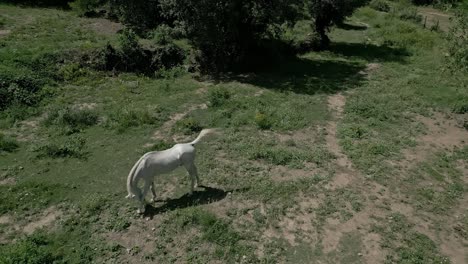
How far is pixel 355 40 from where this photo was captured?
2770 cm

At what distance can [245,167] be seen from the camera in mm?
12164

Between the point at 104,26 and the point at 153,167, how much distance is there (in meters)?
19.4

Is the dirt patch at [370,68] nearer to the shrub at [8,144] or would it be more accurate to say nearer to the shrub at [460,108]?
the shrub at [460,108]

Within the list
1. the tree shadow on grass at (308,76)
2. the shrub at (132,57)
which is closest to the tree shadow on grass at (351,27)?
the tree shadow on grass at (308,76)

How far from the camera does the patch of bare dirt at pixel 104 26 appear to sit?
25359mm

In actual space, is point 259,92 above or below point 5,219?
above

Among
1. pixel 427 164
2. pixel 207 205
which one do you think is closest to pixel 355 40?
pixel 427 164

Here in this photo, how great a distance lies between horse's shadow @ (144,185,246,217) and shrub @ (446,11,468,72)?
31.3 ft

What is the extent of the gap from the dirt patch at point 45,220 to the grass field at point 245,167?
1.5 inches

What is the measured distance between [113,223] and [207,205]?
240cm

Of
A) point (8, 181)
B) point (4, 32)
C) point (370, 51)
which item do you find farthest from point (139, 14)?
point (8, 181)

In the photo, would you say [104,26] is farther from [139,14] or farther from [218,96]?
[218,96]

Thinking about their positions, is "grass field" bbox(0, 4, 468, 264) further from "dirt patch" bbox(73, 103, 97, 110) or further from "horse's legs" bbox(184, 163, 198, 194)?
"horse's legs" bbox(184, 163, 198, 194)

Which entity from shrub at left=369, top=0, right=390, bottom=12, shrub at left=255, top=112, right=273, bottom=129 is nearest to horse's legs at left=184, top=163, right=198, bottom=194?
shrub at left=255, top=112, right=273, bottom=129
